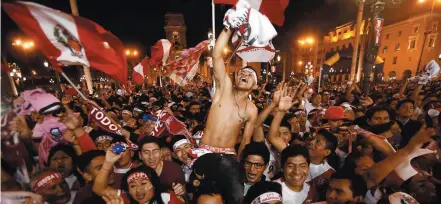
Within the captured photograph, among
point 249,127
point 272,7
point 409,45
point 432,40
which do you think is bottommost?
point 249,127

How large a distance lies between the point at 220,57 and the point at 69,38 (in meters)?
1.79

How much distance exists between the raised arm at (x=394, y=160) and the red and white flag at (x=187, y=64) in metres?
5.20

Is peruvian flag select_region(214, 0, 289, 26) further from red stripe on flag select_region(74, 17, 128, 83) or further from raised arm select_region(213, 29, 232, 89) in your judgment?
red stripe on flag select_region(74, 17, 128, 83)

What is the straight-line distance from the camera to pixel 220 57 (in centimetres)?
336

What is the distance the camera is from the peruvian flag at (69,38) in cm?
257

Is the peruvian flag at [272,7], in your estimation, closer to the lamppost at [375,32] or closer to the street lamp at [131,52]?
the lamppost at [375,32]

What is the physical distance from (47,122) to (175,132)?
2141 millimetres

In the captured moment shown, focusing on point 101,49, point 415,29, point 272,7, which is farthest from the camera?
point 415,29

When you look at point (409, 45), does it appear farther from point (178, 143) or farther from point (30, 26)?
point (30, 26)

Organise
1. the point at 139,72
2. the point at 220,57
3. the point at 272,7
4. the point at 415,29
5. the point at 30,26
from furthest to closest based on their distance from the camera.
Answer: the point at 415,29, the point at 139,72, the point at 272,7, the point at 220,57, the point at 30,26

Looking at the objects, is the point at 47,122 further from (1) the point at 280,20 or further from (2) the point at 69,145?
(1) the point at 280,20

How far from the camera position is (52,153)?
3.66m

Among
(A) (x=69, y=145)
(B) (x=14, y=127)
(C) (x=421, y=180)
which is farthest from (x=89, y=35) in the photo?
(C) (x=421, y=180)

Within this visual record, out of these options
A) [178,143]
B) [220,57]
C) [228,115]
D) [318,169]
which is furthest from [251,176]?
[220,57]
